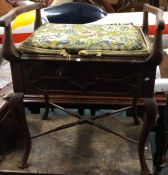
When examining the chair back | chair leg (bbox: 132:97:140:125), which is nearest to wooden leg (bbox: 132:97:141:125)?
chair leg (bbox: 132:97:140:125)

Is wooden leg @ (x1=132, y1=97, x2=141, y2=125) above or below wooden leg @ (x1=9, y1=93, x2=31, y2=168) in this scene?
below

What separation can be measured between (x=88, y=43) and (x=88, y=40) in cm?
3

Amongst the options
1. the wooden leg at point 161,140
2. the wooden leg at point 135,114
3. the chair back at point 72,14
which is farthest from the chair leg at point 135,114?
the chair back at point 72,14

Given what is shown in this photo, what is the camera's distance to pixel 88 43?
0.98 m

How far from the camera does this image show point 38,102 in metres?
1.40

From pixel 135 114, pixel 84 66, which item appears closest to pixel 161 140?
pixel 135 114

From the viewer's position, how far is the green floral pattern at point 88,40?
0.96 metres

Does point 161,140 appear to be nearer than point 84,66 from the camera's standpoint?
No

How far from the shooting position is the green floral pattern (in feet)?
3.16

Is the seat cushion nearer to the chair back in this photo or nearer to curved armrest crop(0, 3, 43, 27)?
curved armrest crop(0, 3, 43, 27)

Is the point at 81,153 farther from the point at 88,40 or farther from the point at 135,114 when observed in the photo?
the point at 88,40

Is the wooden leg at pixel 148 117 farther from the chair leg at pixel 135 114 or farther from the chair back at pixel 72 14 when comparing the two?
the chair back at pixel 72 14

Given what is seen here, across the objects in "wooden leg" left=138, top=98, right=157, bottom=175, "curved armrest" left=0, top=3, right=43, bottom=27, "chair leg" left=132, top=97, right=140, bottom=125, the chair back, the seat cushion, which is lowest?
"chair leg" left=132, top=97, right=140, bottom=125

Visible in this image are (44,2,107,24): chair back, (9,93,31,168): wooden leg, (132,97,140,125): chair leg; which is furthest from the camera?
(44,2,107,24): chair back
